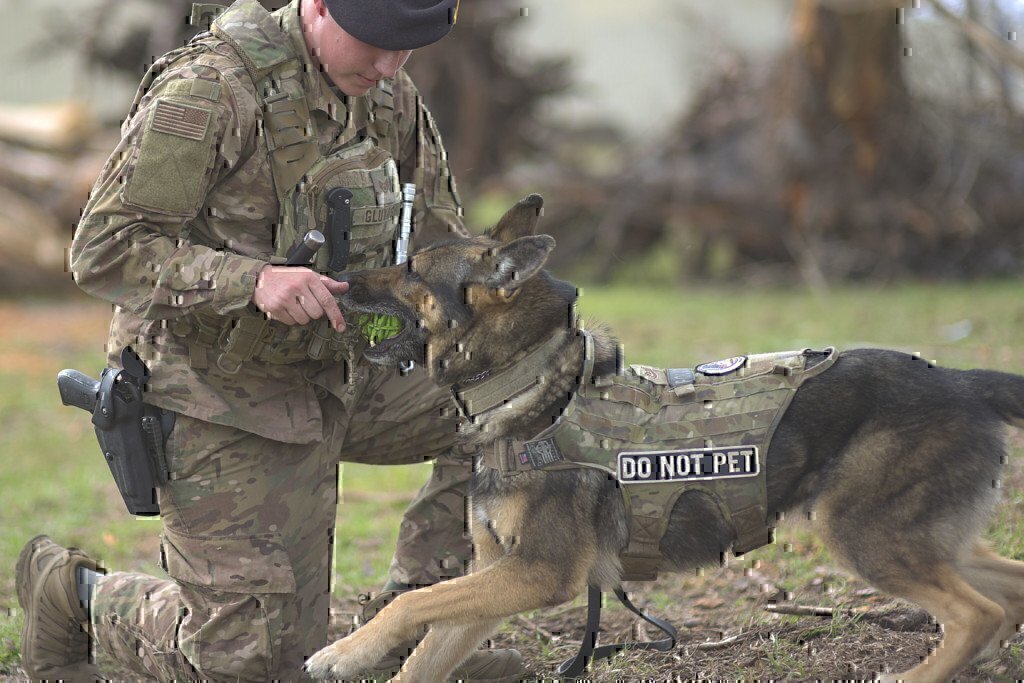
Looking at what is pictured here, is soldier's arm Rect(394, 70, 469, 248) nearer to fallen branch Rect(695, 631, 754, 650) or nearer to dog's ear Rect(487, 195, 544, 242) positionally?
dog's ear Rect(487, 195, 544, 242)

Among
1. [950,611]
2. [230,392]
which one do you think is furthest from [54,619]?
[950,611]

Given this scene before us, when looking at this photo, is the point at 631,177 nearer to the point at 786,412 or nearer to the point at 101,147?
the point at 101,147

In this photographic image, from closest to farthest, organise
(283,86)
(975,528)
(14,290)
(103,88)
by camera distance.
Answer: (975,528)
(283,86)
(14,290)
(103,88)

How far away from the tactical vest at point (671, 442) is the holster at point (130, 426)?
135 centimetres

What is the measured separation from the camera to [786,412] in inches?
152

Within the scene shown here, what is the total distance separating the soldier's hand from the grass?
3.64ft

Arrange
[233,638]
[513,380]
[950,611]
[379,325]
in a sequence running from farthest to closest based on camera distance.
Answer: [233,638]
[379,325]
[513,380]
[950,611]

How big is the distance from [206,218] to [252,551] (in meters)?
1.32

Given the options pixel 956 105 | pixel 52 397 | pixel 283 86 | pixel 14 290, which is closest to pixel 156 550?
pixel 283 86

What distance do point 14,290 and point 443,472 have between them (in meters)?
12.6

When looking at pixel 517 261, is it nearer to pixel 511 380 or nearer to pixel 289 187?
pixel 511 380

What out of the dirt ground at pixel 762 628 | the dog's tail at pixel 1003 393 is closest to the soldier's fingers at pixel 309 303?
the dirt ground at pixel 762 628

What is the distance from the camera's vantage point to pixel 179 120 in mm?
3926

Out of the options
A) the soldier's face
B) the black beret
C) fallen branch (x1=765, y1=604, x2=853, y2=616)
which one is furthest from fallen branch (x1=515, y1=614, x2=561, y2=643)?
the black beret
